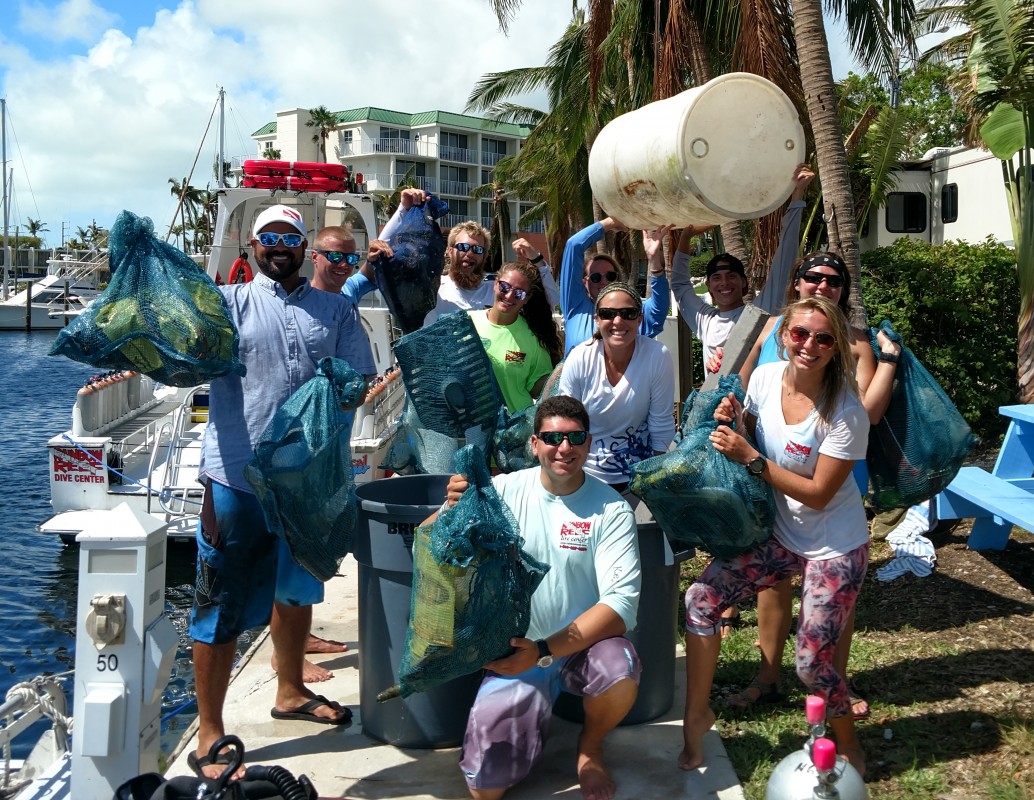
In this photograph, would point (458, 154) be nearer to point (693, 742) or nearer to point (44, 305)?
point (44, 305)

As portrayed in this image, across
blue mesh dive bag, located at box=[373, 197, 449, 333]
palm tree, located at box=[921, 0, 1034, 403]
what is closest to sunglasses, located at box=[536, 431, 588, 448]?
blue mesh dive bag, located at box=[373, 197, 449, 333]

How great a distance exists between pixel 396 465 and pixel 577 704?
1421 mm

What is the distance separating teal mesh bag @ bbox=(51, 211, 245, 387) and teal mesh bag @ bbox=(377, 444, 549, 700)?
101cm

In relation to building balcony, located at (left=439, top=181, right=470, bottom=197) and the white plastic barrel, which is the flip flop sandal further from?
building balcony, located at (left=439, top=181, right=470, bottom=197)

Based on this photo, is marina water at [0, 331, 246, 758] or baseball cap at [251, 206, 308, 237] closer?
baseball cap at [251, 206, 308, 237]

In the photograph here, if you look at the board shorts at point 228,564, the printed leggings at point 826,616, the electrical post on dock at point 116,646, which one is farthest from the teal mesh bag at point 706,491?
the electrical post on dock at point 116,646

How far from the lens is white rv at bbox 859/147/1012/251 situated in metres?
14.1

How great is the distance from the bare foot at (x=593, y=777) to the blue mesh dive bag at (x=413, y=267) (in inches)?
98.7

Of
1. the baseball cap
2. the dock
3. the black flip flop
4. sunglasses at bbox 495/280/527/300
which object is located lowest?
the dock

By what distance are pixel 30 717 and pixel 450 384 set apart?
2076 mm

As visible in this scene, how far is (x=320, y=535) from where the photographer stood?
345cm

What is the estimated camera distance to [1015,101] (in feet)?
26.6

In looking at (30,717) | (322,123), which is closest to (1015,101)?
(30,717)

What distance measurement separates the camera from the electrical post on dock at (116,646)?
9.78 feet
